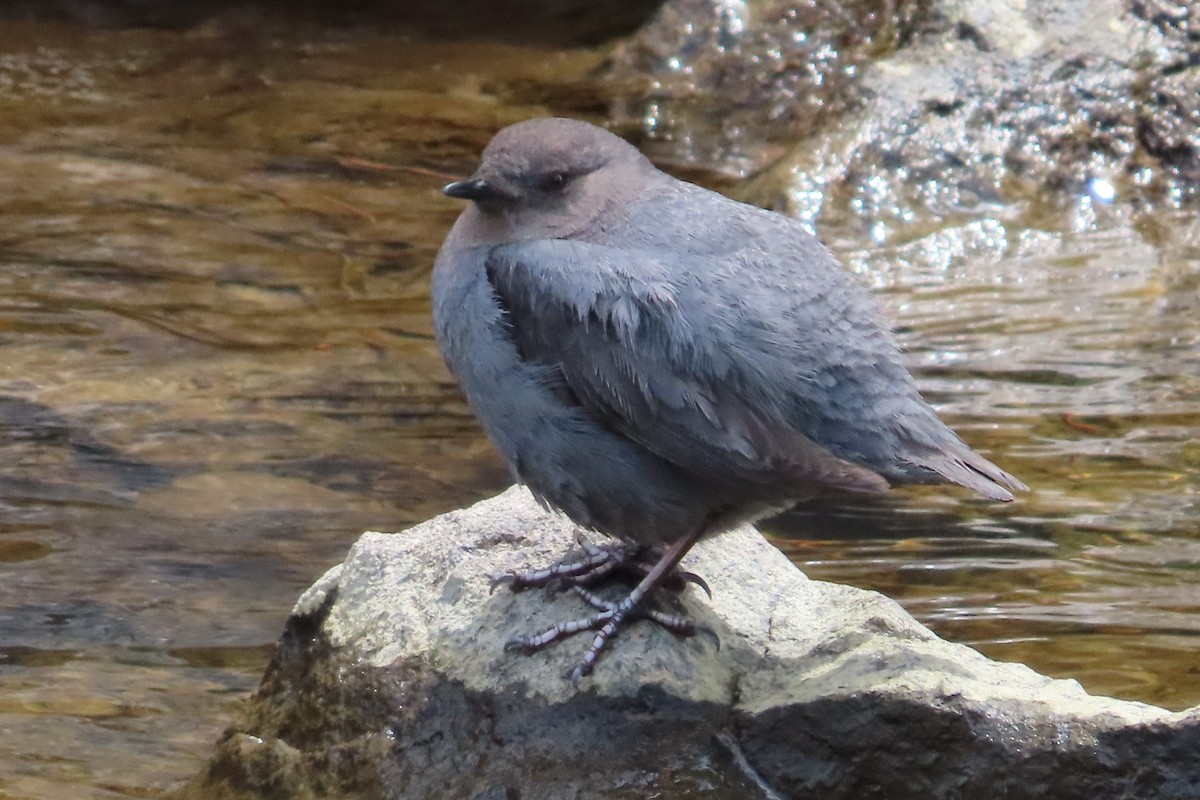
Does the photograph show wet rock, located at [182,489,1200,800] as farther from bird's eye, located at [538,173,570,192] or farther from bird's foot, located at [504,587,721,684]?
bird's eye, located at [538,173,570,192]

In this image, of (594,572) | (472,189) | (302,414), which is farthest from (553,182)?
(302,414)

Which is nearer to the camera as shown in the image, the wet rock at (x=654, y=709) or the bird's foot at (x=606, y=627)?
the wet rock at (x=654, y=709)

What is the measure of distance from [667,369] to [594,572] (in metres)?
0.53

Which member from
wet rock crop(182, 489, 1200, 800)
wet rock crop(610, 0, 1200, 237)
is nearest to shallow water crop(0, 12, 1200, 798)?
wet rock crop(610, 0, 1200, 237)

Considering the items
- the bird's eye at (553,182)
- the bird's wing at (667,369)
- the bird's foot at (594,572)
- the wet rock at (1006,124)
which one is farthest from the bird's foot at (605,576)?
the wet rock at (1006,124)

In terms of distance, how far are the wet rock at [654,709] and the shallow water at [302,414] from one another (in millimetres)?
578

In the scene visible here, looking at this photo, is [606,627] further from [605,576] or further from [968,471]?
[968,471]

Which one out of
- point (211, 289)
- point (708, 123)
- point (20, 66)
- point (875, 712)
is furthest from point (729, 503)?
point (20, 66)

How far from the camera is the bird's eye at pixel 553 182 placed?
3.76m

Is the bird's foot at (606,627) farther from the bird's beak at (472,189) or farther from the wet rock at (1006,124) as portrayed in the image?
the wet rock at (1006,124)

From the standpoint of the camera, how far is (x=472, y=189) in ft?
12.1

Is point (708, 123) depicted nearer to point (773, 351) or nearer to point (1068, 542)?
point (1068, 542)

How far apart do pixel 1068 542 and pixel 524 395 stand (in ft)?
6.85

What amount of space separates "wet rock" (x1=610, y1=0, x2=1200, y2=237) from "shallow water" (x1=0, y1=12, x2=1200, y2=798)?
0.92 ft
